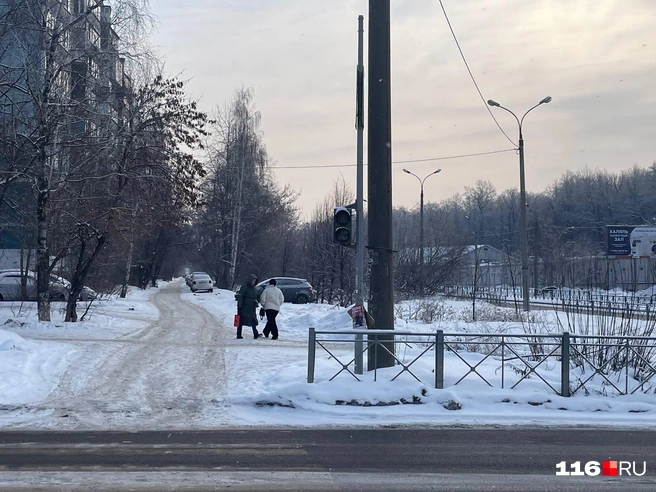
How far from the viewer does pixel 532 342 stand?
36.9 ft

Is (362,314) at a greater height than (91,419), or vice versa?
(362,314)

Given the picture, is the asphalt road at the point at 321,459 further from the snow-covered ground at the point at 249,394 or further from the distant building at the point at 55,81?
the distant building at the point at 55,81

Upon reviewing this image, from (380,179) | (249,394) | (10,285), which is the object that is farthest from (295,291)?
(249,394)

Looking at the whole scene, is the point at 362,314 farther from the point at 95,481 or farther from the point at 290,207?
the point at 290,207

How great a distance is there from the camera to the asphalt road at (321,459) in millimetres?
6363

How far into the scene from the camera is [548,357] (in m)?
11.2

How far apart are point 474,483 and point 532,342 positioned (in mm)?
5228

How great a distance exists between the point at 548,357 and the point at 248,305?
9208mm

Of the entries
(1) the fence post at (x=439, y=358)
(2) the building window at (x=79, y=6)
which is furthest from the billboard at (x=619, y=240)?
(1) the fence post at (x=439, y=358)

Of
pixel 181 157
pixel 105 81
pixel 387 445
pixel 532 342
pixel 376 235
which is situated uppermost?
pixel 105 81

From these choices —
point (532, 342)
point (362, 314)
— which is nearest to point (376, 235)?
point (362, 314)

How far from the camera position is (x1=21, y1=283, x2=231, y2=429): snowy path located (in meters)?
9.48

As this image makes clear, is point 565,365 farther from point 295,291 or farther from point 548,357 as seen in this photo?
point 295,291

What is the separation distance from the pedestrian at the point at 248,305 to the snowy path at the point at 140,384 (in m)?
0.94
